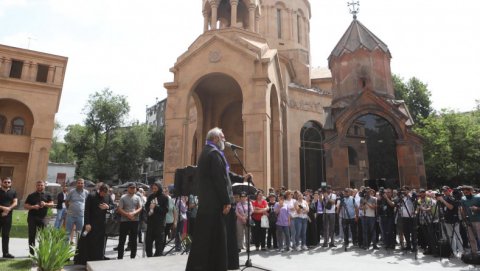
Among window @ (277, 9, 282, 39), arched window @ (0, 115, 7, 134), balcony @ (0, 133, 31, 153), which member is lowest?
balcony @ (0, 133, 31, 153)

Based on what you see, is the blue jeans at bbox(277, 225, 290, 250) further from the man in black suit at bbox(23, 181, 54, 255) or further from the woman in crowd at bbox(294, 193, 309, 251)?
the man in black suit at bbox(23, 181, 54, 255)

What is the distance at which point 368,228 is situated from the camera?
11.0m

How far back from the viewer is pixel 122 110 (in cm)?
4297

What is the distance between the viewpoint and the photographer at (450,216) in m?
9.27

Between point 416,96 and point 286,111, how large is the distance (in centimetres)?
2260

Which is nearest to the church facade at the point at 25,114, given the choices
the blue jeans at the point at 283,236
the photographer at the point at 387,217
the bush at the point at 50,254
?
the blue jeans at the point at 283,236

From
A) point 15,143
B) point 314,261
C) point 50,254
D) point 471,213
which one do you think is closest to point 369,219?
point 471,213

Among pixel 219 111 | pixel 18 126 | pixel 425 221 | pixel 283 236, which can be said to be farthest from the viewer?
pixel 18 126

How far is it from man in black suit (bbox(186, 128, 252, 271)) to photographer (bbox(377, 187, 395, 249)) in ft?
26.1

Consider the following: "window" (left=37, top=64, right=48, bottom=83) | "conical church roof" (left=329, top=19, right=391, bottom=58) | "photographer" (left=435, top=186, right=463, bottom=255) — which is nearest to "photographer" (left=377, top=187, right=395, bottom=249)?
"photographer" (left=435, top=186, right=463, bottom=255)

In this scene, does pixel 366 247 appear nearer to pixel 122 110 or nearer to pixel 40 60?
pixel 40 60

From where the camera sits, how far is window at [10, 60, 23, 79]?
2878cm

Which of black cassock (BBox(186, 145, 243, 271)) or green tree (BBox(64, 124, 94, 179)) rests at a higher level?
green tree (BBox(64, 124, 94, 179))

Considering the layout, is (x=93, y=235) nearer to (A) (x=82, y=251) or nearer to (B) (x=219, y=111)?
(A) (x=82, y=251)
